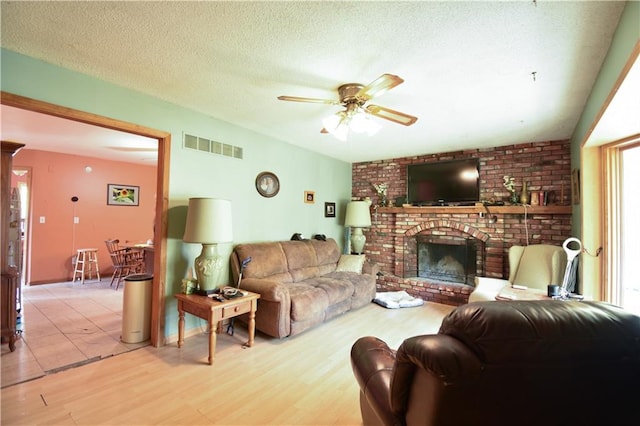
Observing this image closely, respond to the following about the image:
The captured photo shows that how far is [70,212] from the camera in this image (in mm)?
5465

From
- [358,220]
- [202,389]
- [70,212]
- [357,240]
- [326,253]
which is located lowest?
[202,389]

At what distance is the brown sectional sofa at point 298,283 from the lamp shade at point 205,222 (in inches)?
28.7

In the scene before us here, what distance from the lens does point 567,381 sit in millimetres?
874

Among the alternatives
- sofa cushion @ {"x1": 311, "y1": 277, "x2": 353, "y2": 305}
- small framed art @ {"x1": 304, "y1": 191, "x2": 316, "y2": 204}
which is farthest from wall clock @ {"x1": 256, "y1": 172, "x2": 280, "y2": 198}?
sofa cushion @ {"x1": 311, "y1": 277, "x2": 353, "y2": 305}

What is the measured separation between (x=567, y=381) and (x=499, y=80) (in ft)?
7.15

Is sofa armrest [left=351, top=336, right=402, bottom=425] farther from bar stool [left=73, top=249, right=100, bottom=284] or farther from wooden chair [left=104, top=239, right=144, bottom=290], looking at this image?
bar stool [left=73, top=249, right=100, bottom=284]

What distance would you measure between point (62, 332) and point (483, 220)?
543cm

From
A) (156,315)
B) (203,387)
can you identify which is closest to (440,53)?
(203,387)

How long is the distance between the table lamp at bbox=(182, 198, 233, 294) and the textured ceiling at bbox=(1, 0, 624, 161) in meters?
1.03

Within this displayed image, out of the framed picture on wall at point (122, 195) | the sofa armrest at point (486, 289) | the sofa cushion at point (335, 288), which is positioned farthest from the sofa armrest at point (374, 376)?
the framed picture on wall at point (122, 195)

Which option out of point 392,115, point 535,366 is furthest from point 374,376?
point 392,115

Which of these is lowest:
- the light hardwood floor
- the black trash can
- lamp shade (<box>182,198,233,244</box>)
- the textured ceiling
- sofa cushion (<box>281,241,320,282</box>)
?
the light hardwood floor

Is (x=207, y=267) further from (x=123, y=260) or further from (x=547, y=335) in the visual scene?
(x=123, y=260)

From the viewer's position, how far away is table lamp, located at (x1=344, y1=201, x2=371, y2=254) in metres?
5.03
